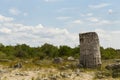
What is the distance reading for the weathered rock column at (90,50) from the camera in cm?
3616

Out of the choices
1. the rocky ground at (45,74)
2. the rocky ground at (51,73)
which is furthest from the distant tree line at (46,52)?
the rocky ground at (45,74)

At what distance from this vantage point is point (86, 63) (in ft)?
120

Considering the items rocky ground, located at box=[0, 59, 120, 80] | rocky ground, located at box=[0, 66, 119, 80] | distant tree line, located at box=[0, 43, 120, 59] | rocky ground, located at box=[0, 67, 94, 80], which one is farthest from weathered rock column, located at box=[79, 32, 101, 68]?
distant tree line, located at box=[0, 43, 120, 59]

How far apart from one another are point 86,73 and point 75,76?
1714 millimetres

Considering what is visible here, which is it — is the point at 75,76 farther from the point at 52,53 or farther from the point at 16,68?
the point at 52,53

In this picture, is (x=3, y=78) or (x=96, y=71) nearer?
(x=3, y=78)

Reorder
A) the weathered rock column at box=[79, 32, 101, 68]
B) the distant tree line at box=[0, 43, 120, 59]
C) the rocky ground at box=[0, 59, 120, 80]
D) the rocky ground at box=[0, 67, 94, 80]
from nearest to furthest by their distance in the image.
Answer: the rocky ground at box=[0, 67, 94, 80] → the rocky ground at box=[0, 59, 120, 80] → the weathered rock column at box=[79, 32, 101, 68] → the distant tree line at box=[0, 43, 120, 59]

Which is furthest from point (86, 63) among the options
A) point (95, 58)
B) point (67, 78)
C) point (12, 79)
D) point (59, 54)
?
point (59, 54)

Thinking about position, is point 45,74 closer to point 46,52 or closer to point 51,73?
point 51,73

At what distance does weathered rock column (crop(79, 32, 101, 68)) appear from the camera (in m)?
36.2

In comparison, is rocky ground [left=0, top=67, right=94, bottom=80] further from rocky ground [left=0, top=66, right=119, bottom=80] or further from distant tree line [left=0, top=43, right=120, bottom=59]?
distant tree line [left=0, top=43, right=120, bottom=59]

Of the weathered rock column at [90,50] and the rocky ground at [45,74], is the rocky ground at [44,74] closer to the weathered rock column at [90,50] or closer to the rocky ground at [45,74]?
the rocky ground at [45,74]

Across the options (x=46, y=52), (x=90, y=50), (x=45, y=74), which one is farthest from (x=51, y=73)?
(x=46, y=52)

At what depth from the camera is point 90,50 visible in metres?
36.2
